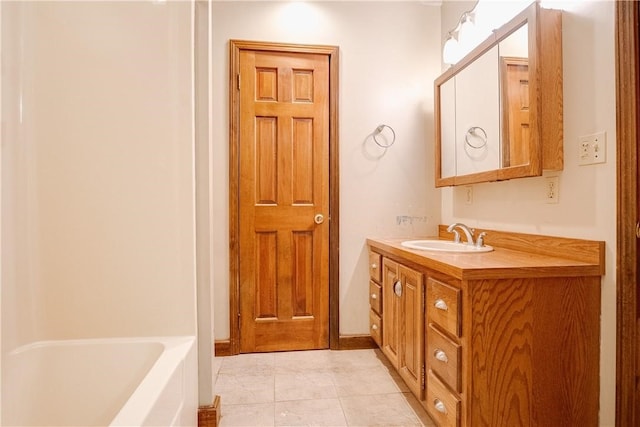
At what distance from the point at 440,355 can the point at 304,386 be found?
0.95 m

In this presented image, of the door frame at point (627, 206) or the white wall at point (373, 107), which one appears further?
the white wall at point (373, 107)

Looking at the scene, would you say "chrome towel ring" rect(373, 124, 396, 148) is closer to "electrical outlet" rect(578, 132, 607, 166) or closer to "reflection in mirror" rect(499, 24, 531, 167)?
"reflection in mirror" rect(499, 24, 531, 167)

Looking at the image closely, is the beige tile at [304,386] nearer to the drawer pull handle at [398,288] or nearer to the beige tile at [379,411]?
the beige tile at [379,411]

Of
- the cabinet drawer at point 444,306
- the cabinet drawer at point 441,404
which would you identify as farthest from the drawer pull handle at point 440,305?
the cabinet drawer at point 441,404

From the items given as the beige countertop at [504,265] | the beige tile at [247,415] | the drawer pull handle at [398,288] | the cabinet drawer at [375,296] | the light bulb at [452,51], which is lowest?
the beige tile at [247,415]

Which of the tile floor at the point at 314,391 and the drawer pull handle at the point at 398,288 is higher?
the drawer pull handle at the point at 398,288

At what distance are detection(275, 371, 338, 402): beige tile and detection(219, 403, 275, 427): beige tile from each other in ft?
0.37

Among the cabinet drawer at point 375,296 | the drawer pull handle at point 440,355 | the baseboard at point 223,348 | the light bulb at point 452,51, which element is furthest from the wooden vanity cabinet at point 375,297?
the light bulb at point 452,51

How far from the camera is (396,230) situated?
2664 mm

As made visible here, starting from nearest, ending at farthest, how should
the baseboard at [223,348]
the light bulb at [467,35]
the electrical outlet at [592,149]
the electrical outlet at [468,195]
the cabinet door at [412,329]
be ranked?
the electrical outlet at [592,149], the cabinet door at [412,329], the light bulb at [467,35], the electrical outlet at [468,195], the baseboard at [223,348]

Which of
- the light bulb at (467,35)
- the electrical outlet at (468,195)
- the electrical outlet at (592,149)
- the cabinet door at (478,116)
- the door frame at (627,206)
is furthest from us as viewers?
the electrical outlet at (468,195)

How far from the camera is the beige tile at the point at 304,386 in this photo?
6.34ft

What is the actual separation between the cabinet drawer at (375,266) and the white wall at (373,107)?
0.11m

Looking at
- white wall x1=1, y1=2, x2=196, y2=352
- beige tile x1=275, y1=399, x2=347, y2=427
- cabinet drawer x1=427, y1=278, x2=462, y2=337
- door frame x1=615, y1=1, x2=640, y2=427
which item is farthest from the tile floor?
door frame x1=615, y1=1, x2=640, y2=427
